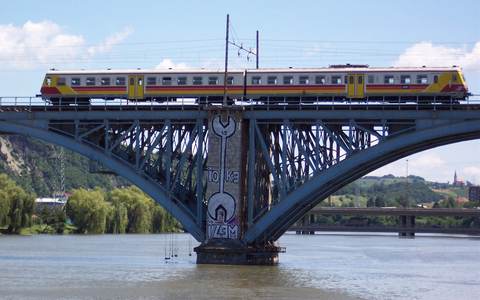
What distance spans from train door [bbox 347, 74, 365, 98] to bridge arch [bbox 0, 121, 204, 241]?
46.1 ft

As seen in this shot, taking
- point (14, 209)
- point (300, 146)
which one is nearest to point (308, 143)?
point (300, 146)

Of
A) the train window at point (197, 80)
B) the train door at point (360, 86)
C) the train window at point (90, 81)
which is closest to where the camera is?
the train door at point (360, 86)

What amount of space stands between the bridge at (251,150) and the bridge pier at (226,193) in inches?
2.7

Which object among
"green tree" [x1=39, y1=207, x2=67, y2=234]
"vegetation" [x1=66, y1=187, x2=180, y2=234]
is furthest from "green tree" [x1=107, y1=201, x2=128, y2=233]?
"green tree" [x1=39, y1=207, x2=67, y2=234]

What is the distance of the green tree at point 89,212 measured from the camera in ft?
477

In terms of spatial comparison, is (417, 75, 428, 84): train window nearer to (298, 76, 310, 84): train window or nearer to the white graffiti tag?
(298, 76, 310, 84): train window

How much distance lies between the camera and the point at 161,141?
252 ft

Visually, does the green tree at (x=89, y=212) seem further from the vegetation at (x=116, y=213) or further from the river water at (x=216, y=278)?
the river water at (x=216, y=278)

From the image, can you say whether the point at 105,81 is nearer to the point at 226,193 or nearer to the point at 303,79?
the point at 226,193

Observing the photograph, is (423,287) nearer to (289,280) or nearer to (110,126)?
(289,280)

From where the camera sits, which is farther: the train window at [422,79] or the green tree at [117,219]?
the green tree at [117,219]

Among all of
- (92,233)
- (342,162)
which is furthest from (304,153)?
(92,233)

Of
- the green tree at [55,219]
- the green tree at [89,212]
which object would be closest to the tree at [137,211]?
the green tree at [55,219]

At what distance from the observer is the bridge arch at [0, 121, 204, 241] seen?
74500 millimetres
